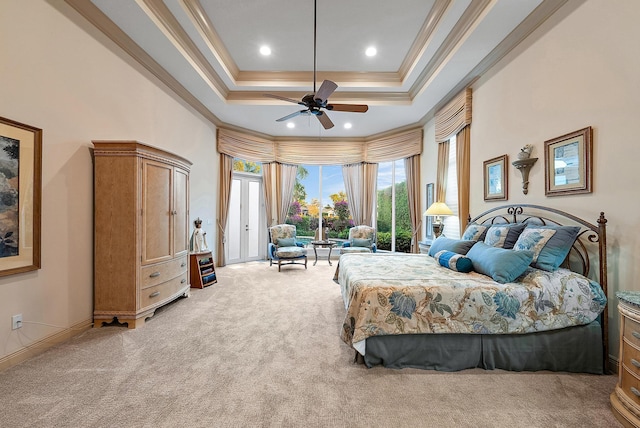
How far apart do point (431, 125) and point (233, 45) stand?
12.8 ft

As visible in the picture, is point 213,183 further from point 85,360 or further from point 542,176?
point 542,176

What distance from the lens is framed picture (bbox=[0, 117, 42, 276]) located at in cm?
206

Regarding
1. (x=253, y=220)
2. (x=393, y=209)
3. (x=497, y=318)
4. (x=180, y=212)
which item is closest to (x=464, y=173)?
(x=497, y=318)

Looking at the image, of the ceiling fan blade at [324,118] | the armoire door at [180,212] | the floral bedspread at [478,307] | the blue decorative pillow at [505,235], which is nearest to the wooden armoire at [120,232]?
the armoire door at [180,212]

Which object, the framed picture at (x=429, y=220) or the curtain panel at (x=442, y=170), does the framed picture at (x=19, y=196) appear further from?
the framed picture at (x=429, y=220)

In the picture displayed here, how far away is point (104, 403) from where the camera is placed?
171 centimetres

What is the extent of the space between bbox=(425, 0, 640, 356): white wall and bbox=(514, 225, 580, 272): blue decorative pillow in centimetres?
21

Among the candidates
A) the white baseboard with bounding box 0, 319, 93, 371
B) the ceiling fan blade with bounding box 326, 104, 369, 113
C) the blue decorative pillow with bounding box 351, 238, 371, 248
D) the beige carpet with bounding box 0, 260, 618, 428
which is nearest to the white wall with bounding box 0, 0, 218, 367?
the white baseboard with bounding box 0, 319, 93, 371

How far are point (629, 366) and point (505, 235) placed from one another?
140cm

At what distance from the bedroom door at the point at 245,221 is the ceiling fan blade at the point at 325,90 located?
12.5ft

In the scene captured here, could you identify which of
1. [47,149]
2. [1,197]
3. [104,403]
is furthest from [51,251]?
[104,403]

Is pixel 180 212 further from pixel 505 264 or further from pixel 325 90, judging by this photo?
pixel 505 264

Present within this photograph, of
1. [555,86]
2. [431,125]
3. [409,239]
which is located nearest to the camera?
[555,86]

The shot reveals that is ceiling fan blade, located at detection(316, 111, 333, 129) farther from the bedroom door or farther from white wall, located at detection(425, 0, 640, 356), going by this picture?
the bedroom door
